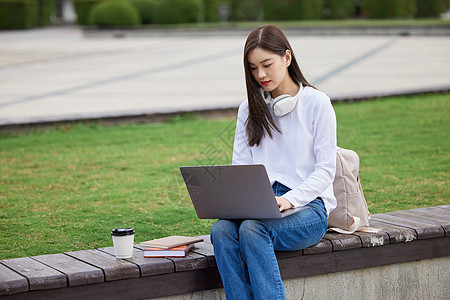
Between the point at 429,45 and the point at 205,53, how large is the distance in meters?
7.40

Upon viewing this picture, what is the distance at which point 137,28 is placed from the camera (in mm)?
33469

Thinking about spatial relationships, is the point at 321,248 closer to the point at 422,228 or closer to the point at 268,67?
the point at 422,228

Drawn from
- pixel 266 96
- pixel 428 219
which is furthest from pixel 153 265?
pixel 428 219

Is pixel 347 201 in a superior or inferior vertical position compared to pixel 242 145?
inferior

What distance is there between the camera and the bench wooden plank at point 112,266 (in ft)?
9.43

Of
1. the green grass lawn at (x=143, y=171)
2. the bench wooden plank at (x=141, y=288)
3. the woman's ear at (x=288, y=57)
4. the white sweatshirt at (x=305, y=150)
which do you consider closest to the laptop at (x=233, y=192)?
the white sweatshirt at (x=305, y=150)

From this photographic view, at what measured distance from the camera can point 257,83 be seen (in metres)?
3.34

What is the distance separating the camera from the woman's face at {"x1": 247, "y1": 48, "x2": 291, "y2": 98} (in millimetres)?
3223

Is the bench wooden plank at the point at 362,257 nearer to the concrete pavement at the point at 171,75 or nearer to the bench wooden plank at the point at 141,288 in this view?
the bench wooden plank at the point at 141,288

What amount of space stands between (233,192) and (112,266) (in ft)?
2.04

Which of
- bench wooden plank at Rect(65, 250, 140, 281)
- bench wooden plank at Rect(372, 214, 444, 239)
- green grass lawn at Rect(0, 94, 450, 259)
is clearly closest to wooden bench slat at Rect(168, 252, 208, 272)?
bench wooden plank at Rect(65, 250, 140, 281)

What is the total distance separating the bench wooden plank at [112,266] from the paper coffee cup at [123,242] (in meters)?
0.03

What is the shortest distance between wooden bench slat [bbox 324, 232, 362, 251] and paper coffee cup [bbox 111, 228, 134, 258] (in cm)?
98

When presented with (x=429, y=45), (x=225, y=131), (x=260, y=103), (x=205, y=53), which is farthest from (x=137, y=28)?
(x=260, y=103)
